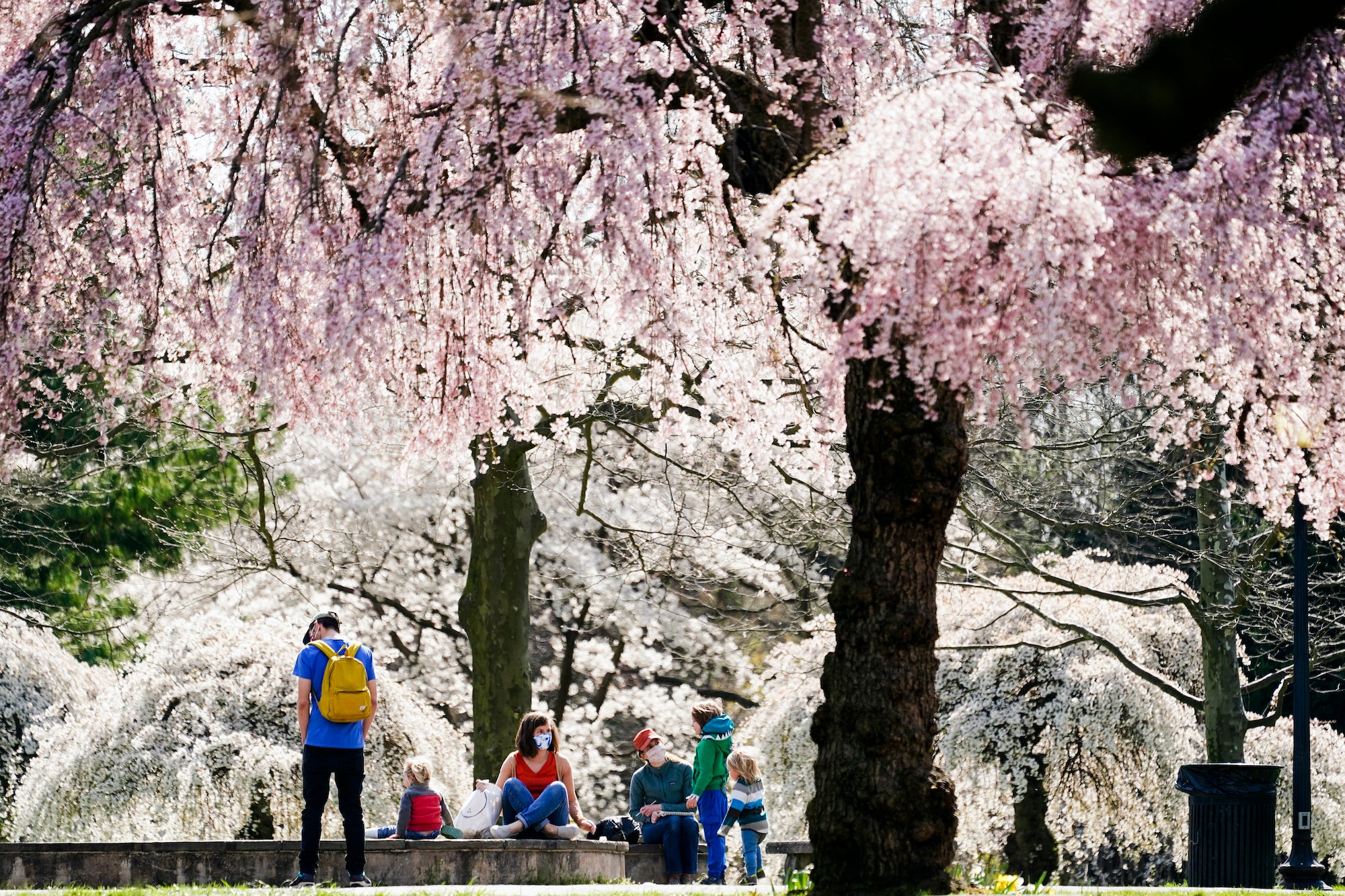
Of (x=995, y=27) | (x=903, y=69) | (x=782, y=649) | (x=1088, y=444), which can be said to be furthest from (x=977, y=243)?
(x=782, y=649)

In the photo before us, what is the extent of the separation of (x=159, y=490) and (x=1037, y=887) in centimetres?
1432

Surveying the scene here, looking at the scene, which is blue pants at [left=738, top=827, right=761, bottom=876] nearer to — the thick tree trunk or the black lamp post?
the black lamp post

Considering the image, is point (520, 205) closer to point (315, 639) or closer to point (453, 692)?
point (315, 639)

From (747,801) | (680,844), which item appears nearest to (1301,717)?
(747,801)

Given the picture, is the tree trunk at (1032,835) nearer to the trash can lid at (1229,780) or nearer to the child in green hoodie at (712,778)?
the trash can lid at (1229,780)

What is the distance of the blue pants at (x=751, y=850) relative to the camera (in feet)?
36.7

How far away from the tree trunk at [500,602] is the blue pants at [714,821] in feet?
10.9

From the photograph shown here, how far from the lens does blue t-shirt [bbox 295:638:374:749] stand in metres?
8.70

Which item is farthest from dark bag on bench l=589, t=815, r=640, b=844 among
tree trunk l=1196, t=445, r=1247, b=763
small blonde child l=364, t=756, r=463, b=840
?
tree trunk l=1196, t=445, r=1247, b=763

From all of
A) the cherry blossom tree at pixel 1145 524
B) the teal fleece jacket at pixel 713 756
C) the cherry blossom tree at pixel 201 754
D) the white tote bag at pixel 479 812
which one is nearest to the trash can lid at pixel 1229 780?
the cherry blossom tree at pixel 1145 524

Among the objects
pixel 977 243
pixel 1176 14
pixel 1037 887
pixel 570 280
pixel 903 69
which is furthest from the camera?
pixel 903 69

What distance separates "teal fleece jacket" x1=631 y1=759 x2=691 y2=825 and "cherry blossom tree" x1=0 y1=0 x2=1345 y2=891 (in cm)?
294

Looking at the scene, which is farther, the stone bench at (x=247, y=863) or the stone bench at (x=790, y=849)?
the stone bench at (x=790, y=849)

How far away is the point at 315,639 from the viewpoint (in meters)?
8.81
